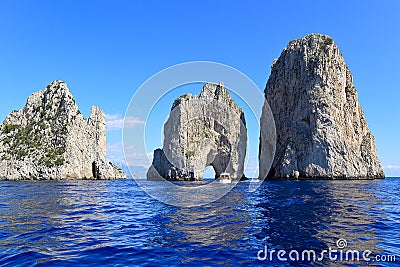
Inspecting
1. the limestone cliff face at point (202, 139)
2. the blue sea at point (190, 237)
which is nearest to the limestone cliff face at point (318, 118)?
the limestone cliff face at point (202, 139)

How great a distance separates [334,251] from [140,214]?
37.3ft

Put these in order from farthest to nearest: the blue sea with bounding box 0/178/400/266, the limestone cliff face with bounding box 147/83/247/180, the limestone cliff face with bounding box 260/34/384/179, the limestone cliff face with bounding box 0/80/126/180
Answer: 1. the limestone cliff face with bounding box 147/83/247/180
2. the limestone cliff face with bounding box 0/80/126/180
3. the limestone cliff face with bounding box 260/34/384/179
4. the blue sea with bounding box 0/178/400/266

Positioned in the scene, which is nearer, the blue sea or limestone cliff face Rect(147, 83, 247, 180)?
the blue sea

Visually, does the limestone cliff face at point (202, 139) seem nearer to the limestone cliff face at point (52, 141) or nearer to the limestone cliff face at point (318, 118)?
the limestone cliff face at point (318, 118)

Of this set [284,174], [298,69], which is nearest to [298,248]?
[284,174]

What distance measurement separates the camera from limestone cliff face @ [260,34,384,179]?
82.2 meters

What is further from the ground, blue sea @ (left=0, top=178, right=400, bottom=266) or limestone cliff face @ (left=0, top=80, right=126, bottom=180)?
limestone cliff face @ (left=0, top=80, right=126, bottom=180)

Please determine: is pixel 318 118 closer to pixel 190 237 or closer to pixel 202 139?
pixel 202 139

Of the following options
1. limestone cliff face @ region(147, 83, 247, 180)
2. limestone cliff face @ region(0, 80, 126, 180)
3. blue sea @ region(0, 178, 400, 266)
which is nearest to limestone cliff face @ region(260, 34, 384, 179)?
limestone cliff face @ region(147, 83, 247, 180)

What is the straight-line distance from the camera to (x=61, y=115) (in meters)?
104

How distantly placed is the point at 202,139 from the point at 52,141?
177ft

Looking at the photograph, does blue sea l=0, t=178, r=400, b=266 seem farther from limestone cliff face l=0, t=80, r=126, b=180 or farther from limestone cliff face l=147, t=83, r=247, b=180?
limestone cliff face l=0, t=80, r=126, b=180

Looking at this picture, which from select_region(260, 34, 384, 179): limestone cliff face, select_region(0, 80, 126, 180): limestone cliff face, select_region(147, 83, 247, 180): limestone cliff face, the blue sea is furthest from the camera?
select_region(147, 83, 247, 180): limestone cliff face

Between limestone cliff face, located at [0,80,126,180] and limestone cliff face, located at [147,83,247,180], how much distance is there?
24.6 metres
